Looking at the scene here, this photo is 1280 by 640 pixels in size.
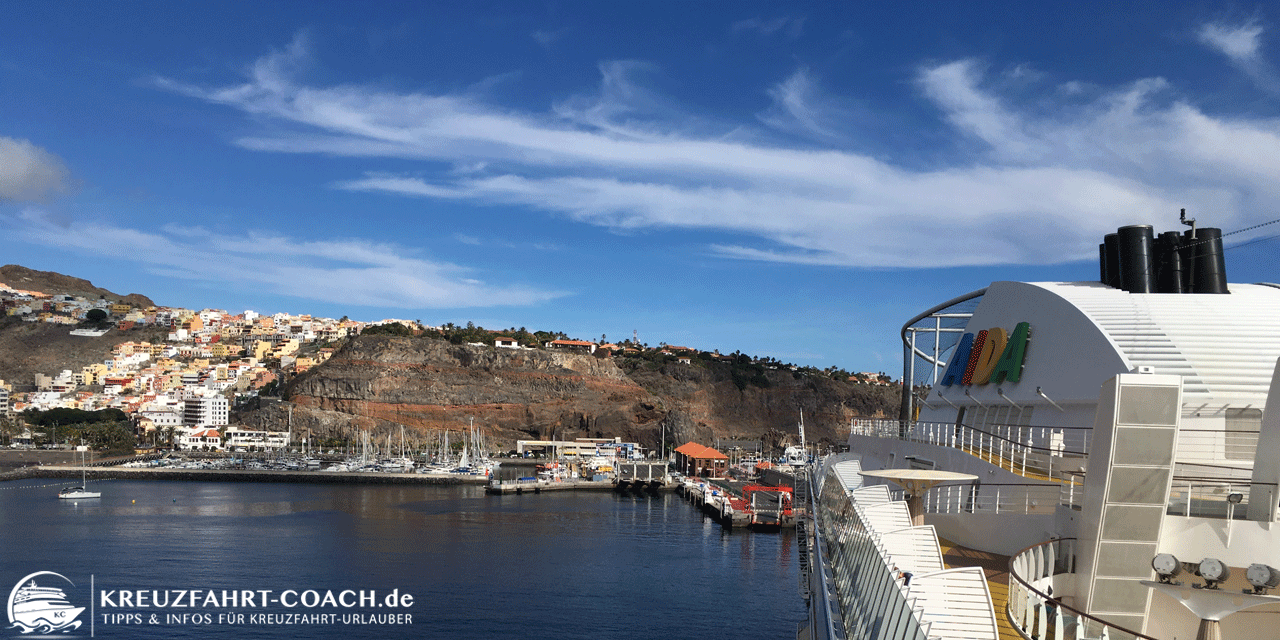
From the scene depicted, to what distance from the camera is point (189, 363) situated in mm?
166000

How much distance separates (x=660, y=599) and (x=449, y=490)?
1775 inches

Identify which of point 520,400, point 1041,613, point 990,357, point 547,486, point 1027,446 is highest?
point 990,357

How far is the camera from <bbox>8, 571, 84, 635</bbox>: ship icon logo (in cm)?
2378

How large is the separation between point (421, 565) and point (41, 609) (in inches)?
454

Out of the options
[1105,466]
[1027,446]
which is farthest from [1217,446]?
[1105,466]

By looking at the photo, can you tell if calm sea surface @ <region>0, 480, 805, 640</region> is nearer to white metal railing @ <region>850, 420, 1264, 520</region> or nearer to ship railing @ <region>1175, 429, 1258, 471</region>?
white metal railing @ <region>850, 420, 1264, 520</region>

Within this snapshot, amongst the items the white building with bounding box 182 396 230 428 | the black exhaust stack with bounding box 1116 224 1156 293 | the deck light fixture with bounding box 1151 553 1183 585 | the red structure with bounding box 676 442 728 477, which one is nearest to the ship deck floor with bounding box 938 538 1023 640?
the deck light fixture with bounding box 1151 553 1183 585

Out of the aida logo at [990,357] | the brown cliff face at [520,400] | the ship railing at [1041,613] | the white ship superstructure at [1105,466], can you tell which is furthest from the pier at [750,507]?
the brown cliff face at [520,400]

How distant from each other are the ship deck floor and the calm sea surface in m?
12.2

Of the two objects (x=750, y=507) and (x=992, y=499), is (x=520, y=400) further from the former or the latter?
(x=992, y=499)

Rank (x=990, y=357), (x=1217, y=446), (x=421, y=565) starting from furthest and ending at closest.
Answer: (x=421, y=565)
(x=990, y=357)
(x=1217, y=446)

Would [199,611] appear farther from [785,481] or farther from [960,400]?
[785,481]

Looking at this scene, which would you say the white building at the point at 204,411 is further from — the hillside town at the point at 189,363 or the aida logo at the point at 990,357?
the aida logo at the point at 990,357

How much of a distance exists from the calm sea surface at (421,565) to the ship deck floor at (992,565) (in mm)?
12185
